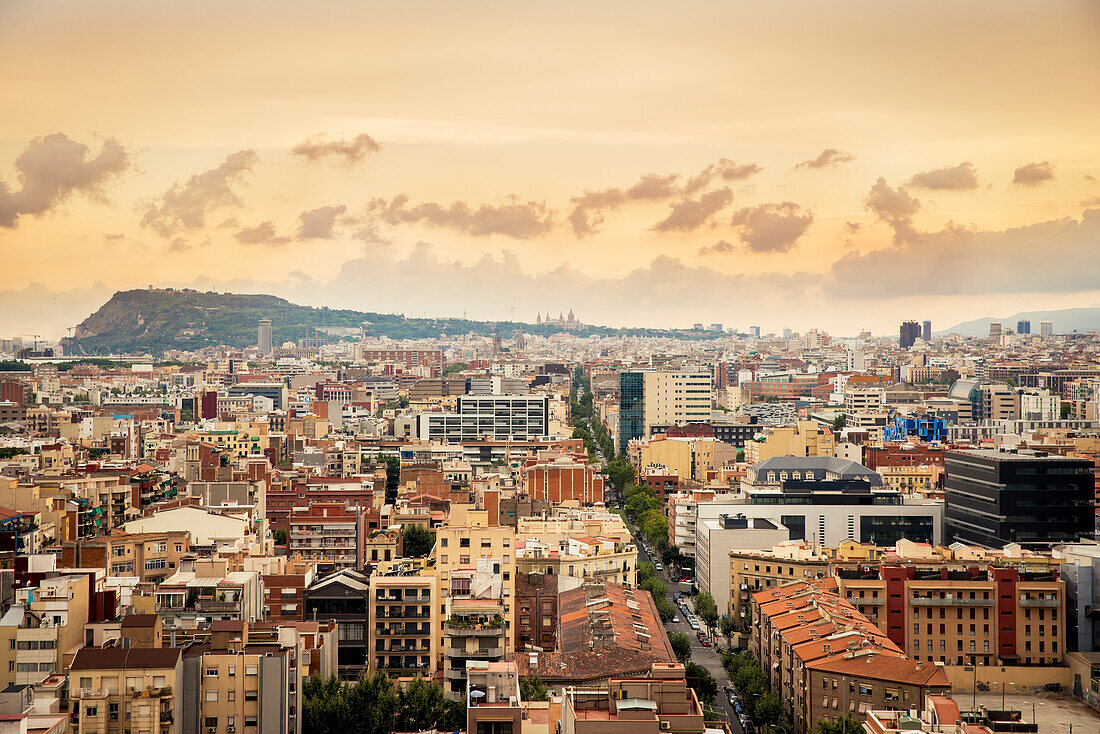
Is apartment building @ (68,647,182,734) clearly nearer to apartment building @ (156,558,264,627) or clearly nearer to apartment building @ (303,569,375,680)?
apartment building @ (156,558,264,627)

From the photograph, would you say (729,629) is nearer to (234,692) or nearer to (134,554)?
(134,554)

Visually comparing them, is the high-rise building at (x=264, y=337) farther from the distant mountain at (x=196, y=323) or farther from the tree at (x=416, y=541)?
the tree at (x=416, y=541)

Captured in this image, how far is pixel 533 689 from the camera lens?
32.3 ft

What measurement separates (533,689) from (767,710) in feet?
9.53

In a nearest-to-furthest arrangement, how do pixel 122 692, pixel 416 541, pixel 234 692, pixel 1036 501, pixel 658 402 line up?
pixel 122 692 → pixel 234 692 → pixel 416 541 → pixel 1036 501 → pixel 658 402

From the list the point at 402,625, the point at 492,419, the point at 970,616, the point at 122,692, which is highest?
the point at 492,419

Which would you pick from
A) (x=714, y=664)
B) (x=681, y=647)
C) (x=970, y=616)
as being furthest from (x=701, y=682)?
(x=970, y=616)

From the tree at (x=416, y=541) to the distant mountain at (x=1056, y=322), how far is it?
3478 centimetres

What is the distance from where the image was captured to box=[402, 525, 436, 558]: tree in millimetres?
17453

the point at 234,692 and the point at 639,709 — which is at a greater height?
the point at 639,709

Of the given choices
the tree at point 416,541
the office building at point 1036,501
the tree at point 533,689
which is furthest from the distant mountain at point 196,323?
the tree at point 533,689

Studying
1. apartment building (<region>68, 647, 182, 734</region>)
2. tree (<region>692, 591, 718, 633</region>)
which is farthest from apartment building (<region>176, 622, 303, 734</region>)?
tree (<region>692, 591, 718, 633</region>)

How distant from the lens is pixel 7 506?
1574cm

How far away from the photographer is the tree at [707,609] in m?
16.0
